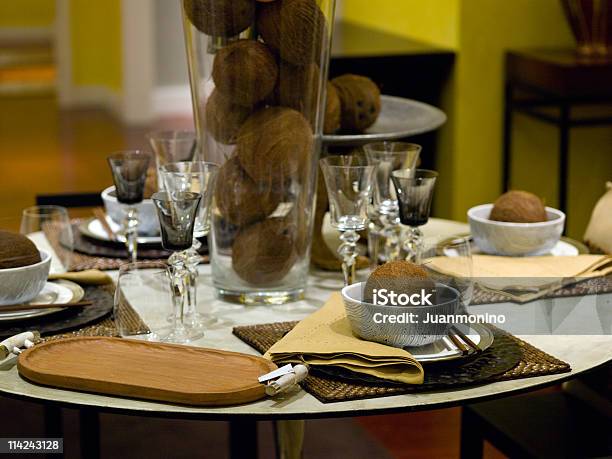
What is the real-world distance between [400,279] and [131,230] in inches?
24.5

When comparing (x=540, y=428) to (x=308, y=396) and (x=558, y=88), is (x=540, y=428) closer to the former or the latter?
(x=308, y=396)

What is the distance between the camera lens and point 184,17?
167 cm

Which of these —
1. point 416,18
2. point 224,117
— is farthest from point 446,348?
point 416,18

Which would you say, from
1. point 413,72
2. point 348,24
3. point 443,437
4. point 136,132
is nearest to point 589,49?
point 413,72

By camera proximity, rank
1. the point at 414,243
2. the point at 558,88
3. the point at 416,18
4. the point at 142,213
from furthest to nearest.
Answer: the point at 416,18 → the point at 558,88 → the point at 142,213 → the point at 414,243

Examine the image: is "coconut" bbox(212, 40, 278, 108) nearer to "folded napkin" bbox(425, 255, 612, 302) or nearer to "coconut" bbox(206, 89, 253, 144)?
"coconut" bbox(206, 89, 253, 144)

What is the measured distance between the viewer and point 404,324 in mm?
1320

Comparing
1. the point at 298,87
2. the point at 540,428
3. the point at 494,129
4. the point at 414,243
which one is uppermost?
the point at 298,87

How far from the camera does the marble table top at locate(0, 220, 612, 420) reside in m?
1.21

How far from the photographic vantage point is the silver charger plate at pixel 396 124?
1.79 m

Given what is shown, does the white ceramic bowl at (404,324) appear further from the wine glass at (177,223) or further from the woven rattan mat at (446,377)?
the wine glass at (177,223)

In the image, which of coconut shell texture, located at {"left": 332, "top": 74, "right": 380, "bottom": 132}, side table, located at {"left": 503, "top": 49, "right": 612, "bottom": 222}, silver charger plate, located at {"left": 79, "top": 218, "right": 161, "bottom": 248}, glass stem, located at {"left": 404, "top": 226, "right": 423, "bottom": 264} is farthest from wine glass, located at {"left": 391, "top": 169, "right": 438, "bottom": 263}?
side table, located at {"left": 503, "top": 49, "right": 612, "bottom": 222}

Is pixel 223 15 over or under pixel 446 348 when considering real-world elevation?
over

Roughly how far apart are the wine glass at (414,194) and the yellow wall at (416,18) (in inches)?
89.9
